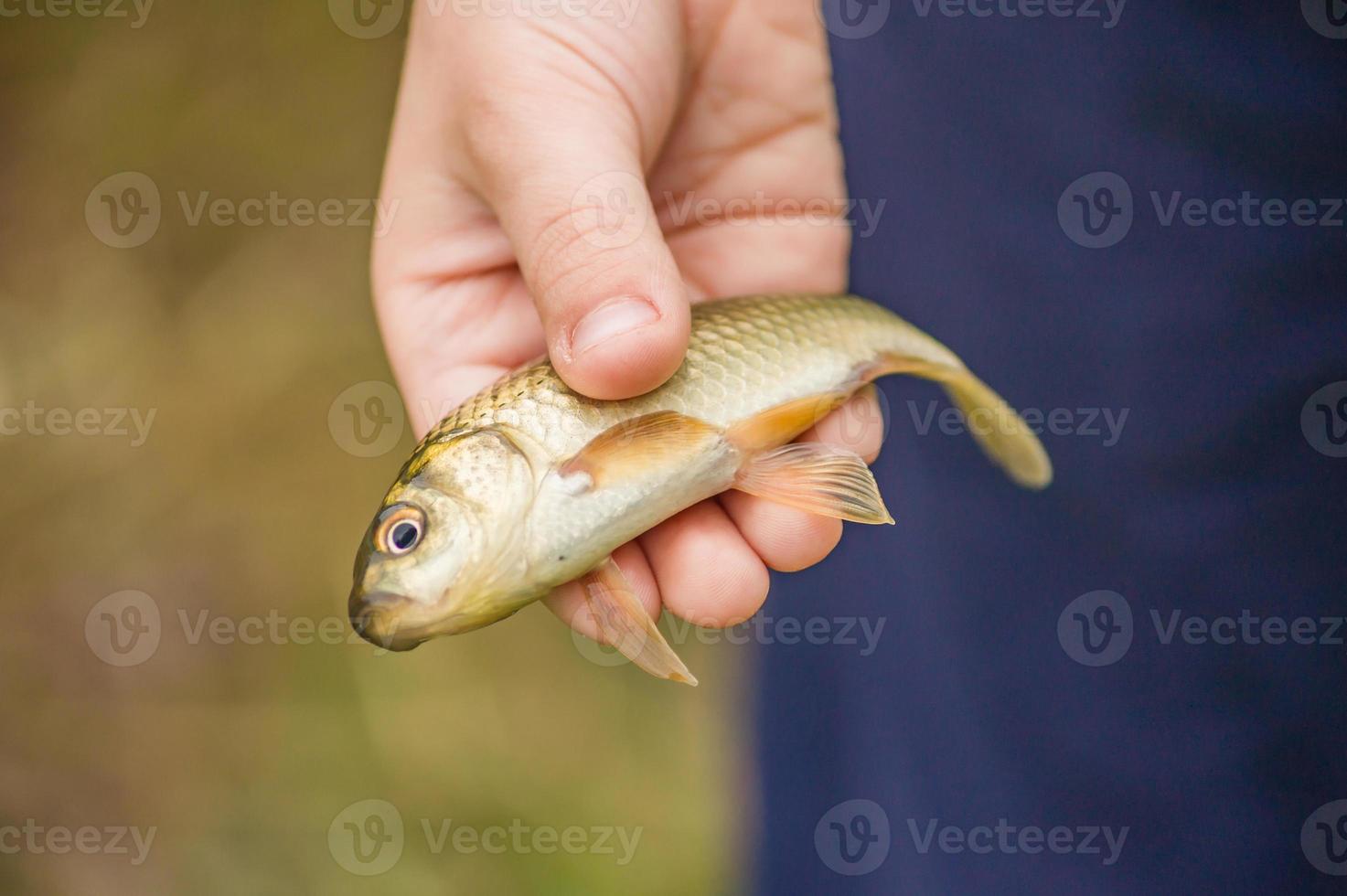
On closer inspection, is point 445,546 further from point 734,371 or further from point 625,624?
point 734,371

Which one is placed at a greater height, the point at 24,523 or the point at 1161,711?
the point at 1161,711

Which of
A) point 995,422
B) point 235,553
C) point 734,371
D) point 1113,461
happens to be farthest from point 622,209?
point 235,553

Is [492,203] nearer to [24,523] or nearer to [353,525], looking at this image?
[353,525]

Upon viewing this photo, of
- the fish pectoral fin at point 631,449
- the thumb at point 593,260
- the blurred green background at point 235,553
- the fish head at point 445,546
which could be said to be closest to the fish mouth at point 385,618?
the fish head at point 445,546

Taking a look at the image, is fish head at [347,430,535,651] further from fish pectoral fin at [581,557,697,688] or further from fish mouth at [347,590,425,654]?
fish pectoral fin at [581,557,697,688]

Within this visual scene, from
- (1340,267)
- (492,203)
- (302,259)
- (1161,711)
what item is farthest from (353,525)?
(1340,267)
